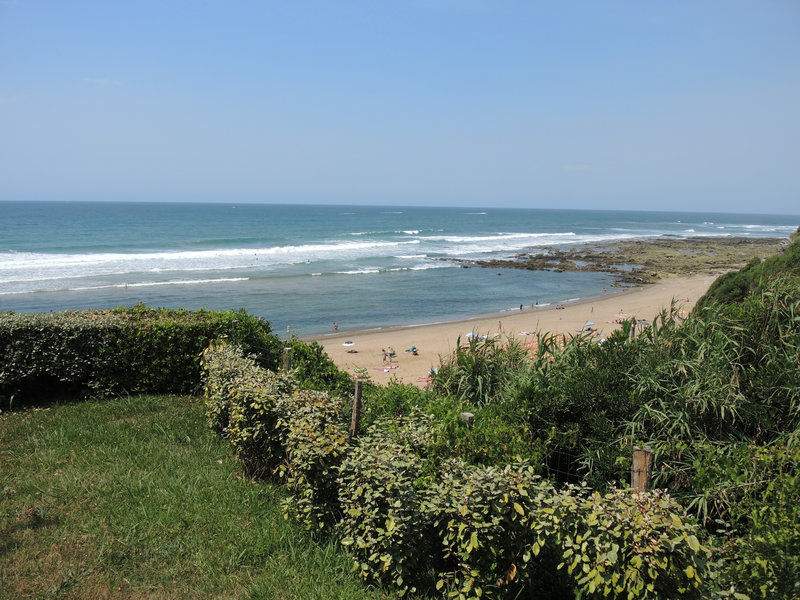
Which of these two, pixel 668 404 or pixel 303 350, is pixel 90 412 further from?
pixel 668 404

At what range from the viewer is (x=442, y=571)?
4266 mm

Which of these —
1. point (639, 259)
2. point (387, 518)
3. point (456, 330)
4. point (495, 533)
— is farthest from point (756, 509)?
point (639, 259)

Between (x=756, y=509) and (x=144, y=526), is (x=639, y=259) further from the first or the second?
(x=144, y=526)

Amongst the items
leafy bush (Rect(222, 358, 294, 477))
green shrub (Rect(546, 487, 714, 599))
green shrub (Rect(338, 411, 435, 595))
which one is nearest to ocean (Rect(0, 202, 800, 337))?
leafy bush (Rect(222, 358, 294, 477))

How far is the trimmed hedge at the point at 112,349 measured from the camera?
8312 millimetres

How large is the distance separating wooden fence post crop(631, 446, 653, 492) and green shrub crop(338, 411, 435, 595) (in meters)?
1.58

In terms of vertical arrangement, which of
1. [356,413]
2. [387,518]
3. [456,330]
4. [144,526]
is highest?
[356,413]

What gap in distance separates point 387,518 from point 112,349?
6.71 meters

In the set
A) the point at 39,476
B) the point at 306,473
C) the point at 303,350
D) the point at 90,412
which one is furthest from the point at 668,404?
the point at 90,412

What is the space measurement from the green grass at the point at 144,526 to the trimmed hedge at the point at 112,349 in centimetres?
150

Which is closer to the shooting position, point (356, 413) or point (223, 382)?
point (356, 413)

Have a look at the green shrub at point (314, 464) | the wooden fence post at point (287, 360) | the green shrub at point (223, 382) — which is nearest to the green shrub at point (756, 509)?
the green shrub at point (314, 464)

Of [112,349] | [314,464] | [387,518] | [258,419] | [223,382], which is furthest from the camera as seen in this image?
[112,349]

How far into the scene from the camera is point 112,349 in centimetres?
878
